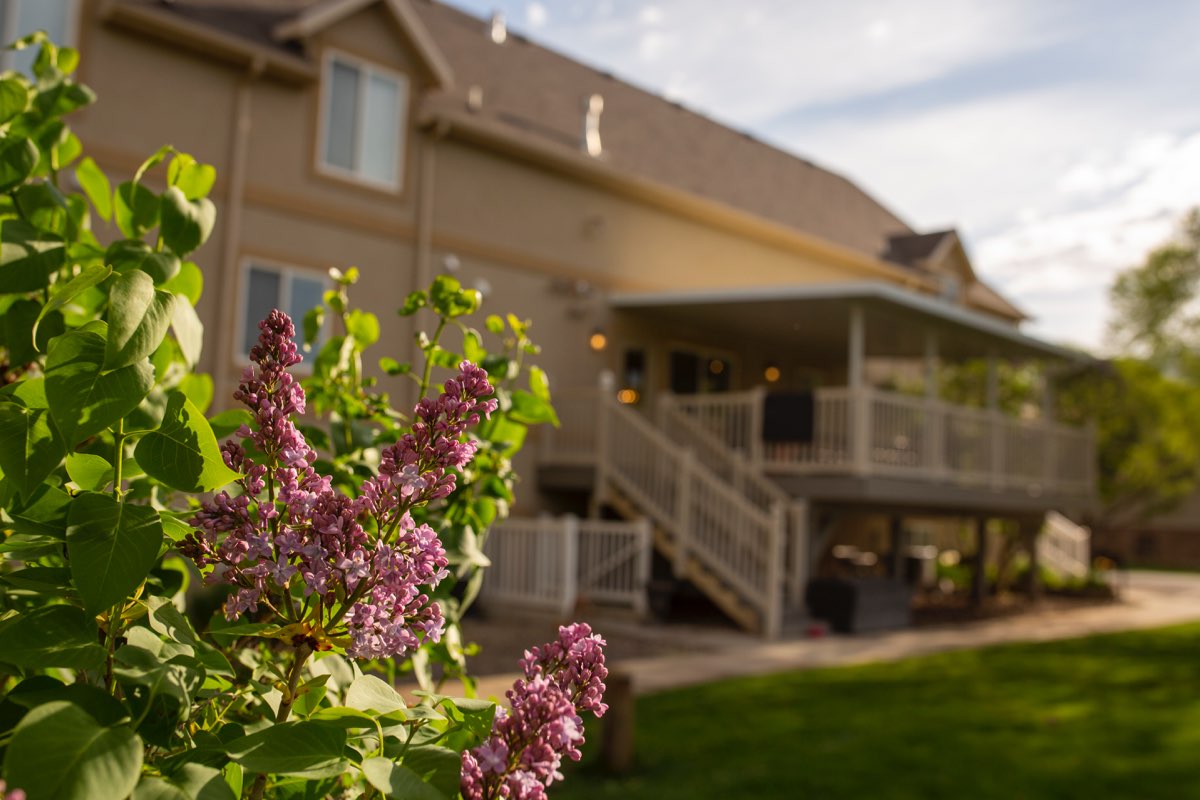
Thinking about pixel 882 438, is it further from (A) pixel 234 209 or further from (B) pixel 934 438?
(A) pixel 234 209

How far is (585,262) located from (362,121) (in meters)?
4.54

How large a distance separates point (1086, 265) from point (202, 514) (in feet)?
201

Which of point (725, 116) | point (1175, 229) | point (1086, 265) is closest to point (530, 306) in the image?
point (725, 116)

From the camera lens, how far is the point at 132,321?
0.86 m

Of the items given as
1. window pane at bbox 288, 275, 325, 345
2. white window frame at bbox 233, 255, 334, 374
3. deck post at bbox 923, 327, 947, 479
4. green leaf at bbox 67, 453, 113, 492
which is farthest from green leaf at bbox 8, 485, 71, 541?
deck post at bbox 923, 327, 947, 479

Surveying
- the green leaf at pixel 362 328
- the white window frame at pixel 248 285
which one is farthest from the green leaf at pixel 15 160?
the white window frame at pixel 248 285

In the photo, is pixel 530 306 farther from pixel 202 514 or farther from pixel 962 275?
pixel 202 514

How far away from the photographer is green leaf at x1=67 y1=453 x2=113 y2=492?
100cm

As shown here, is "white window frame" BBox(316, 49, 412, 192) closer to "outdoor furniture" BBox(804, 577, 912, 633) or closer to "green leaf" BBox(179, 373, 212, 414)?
"outdoor furniture" BBox(804, 577, 912, 633)

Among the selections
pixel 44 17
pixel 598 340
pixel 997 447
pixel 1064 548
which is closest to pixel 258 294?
pixel 44 17

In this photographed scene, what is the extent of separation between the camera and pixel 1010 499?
1902 centimetres

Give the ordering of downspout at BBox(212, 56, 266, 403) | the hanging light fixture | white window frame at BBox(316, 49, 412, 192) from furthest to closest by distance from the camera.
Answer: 1. the hanging light fixture
2. white window frame at BBox(316, 49, 412, 192)
3. downspout at BBox(212, 56, 266, 403)

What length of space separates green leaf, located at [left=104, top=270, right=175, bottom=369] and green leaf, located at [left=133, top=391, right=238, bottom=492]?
0.10 m

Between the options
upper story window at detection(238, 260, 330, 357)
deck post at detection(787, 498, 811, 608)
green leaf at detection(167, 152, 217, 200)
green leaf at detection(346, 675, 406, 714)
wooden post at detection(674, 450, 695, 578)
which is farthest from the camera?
deck post at detection(787, 498, 811, 608)
